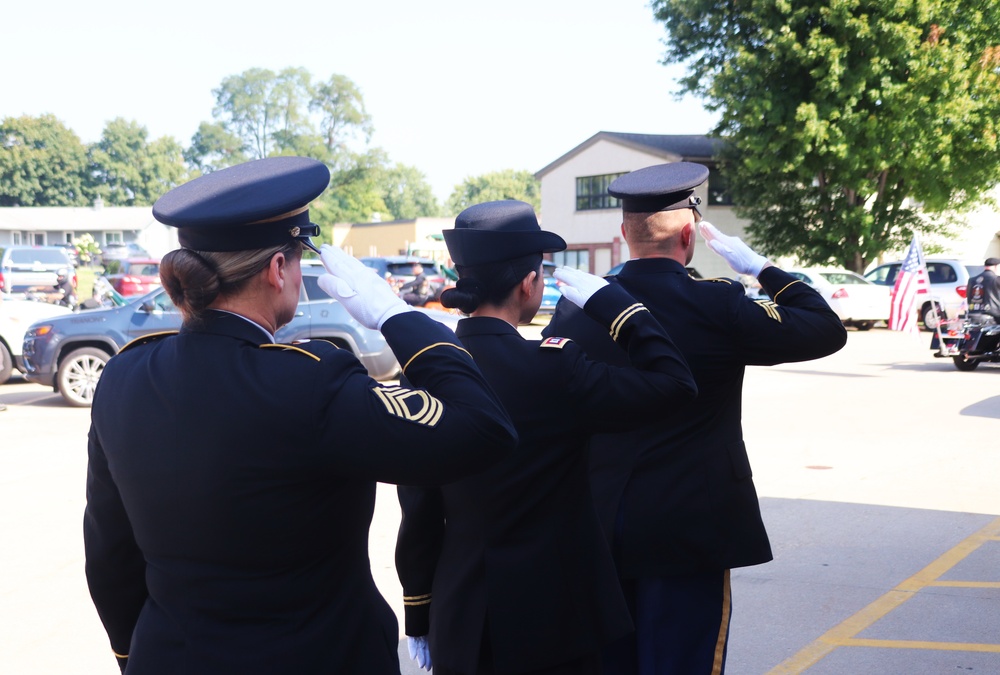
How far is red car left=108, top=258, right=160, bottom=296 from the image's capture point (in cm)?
3117

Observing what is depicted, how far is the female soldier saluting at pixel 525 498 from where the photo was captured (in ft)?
8.87

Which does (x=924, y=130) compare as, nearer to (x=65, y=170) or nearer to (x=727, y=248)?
(x=727, y=248)

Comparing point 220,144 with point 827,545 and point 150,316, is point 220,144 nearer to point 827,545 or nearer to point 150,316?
point 150,316

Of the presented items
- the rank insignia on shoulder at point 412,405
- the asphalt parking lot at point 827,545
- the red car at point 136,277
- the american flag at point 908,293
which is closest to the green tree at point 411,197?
the red car at point 136,277

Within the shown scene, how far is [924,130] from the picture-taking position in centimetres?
2995

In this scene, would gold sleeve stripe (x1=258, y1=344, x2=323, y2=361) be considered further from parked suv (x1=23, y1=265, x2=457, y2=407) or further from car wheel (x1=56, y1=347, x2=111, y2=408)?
car wheel (x1=56, y1=347, x2=111, y2=408)

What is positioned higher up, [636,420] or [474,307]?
[474,307]

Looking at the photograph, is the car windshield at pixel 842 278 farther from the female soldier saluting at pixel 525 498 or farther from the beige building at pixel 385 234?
the beige building at pixel 385 234

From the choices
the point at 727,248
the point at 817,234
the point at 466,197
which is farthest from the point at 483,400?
the point at 466,197

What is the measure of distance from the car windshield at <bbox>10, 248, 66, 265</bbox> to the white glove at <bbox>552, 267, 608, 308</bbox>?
113ft

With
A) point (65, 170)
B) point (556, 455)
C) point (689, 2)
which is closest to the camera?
point (556, 455)

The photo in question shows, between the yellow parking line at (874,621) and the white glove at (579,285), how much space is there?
2437 millimetres

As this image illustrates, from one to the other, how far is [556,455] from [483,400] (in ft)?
2.84

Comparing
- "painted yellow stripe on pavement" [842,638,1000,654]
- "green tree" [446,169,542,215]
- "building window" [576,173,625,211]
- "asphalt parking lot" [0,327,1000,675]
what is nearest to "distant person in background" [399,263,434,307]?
"asphalt parking lot" [0,327,1000,675]
